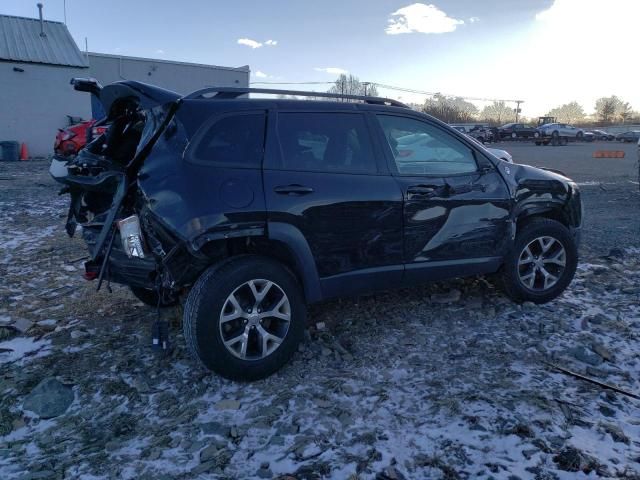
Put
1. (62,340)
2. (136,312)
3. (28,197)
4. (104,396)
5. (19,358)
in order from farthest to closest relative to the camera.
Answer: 1. (28,197)
2. (136,312)
3. (62,340)
4. (19,358)
5. (104,396)

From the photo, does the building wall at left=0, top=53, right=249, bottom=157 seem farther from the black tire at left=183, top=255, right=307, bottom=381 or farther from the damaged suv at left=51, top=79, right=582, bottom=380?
the black tire at left=183, top=255, right=307, bottom=381

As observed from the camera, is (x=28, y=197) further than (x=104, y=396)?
Yes

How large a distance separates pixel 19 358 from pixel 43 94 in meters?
21.8

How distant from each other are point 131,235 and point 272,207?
100 cm

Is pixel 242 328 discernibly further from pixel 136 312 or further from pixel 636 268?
pixel 636 268

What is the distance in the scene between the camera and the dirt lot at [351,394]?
2.54 metres

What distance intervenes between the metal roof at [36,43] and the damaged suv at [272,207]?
2092 cm

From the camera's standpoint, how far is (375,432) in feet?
9.06

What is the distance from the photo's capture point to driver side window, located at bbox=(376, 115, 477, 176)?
3.94 m

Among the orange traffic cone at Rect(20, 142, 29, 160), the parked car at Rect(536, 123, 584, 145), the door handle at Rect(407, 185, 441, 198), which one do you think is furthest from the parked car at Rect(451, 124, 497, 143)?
the door handle at Rect(407, 185, 441, 198)

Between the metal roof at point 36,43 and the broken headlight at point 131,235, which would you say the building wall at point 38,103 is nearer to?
the metal roof at point 36,43

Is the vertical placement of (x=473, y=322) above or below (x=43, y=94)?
below

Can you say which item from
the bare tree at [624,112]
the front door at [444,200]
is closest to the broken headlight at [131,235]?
the front door at [444,200]

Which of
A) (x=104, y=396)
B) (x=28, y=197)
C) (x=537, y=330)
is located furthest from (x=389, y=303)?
(x=28, y=197)
